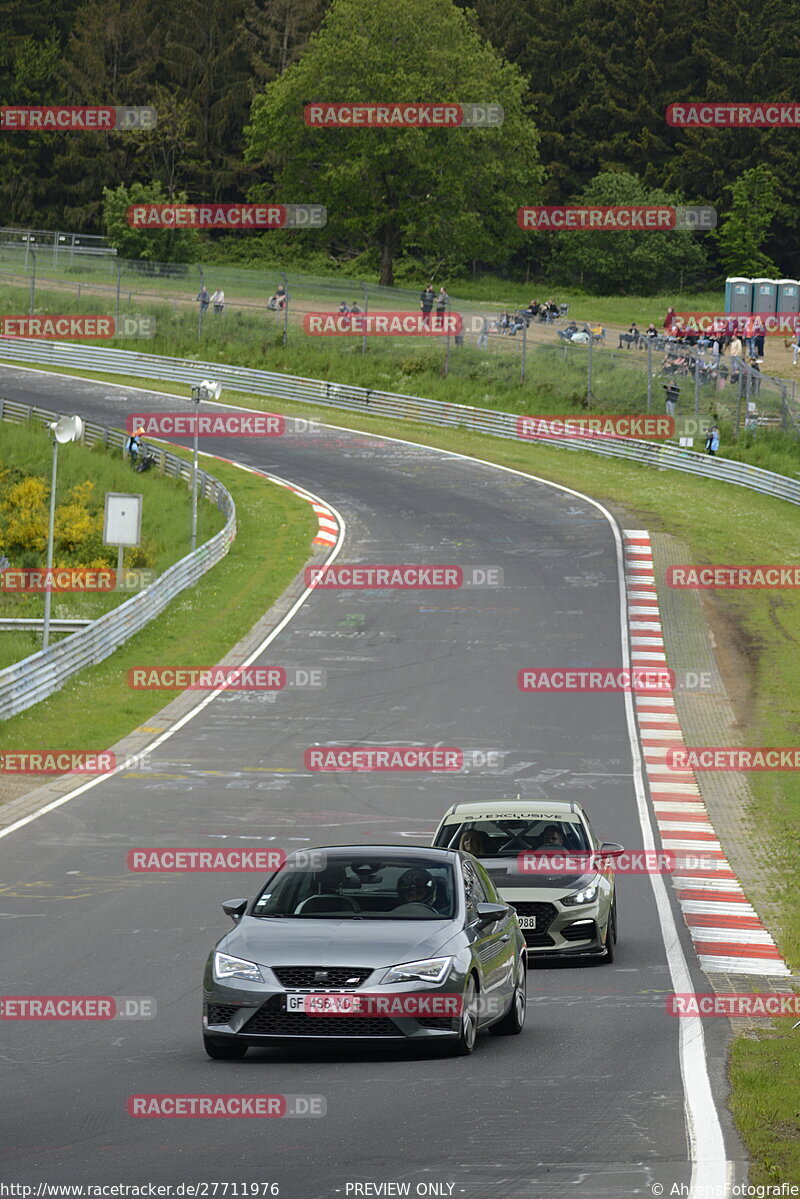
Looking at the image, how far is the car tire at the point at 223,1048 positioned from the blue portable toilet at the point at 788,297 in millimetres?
83708

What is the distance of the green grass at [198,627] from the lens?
31.4 meters

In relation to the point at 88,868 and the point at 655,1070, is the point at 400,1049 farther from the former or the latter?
the point at 88,868

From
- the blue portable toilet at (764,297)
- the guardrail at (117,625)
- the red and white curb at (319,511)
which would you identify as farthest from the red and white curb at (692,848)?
the blue portable toilet at (764,297)

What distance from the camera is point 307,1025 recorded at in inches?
410

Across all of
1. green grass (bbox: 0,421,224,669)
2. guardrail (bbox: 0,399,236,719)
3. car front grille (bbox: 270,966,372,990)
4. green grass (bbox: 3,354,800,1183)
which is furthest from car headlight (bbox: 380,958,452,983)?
green grass (bbox: 0,421,224,669)

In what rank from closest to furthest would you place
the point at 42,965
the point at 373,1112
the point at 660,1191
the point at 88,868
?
the point at 660,1191
the point at 373,1112
the point at 42,965
the point at 88,868

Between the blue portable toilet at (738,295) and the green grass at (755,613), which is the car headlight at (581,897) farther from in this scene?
the blue portable toilet at (738,295)

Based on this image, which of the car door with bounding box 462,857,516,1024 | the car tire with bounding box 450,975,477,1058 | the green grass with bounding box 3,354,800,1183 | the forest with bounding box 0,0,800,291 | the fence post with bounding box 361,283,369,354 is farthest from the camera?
the forest with bounding box 0,0,800,291

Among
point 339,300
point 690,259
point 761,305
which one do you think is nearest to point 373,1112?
point 339,300

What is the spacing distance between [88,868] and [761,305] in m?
75.8

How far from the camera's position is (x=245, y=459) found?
6284 cm

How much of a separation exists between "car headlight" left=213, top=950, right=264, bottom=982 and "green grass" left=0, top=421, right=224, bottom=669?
92.8ft

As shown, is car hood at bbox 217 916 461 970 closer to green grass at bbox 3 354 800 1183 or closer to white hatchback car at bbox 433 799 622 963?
green grass at bbox 3 354 800 1183

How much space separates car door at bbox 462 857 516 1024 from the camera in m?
11.1
